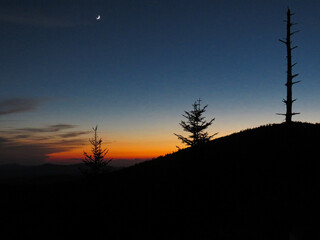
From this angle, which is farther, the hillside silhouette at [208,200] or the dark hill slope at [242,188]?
the hillside silhouette at [208,200]

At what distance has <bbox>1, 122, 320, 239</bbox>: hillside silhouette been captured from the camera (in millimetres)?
10336

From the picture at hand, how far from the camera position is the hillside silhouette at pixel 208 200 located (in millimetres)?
10336

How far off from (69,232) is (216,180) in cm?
743

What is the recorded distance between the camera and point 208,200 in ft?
40.2

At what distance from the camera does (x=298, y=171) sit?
42.0ft

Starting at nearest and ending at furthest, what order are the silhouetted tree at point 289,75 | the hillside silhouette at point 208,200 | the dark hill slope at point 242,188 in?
the dark hill slope at point 242,188 < the hillside silhouette at point 208,200 < the silhouetted tree at point 289,75

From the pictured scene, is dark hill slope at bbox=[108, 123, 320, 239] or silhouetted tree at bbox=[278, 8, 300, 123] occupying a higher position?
silhouetted tree at bbox=[278, 8, 300, 123]

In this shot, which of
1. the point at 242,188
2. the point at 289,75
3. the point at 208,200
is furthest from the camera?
the point at 289,75

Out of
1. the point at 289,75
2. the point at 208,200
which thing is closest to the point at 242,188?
the point at 208,200

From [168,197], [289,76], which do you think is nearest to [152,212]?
[168,197]

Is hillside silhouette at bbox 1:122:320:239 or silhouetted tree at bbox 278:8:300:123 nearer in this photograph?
hillside silhouette at bbox 1:122:320:239

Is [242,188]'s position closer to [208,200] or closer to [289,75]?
[208,200]

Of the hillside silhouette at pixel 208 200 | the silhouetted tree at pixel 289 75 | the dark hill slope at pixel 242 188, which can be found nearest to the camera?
the dark hill slope at pixel 242 188

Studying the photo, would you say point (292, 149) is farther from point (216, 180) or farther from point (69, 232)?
point (69, 232)
